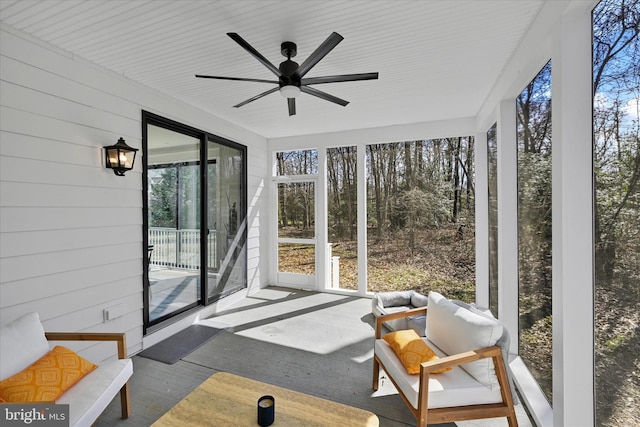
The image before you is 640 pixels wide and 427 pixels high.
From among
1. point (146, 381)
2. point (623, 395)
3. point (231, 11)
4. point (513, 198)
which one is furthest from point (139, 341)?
point (513, 198)

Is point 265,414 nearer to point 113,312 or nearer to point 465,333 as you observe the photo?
point 465,333

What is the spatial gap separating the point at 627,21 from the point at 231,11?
2.19 meters

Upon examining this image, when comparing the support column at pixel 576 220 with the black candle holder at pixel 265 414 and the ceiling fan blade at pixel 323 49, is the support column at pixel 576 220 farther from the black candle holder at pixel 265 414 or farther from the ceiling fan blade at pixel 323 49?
the black candle holder at pixel 265 414

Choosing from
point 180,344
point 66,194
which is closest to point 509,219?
point 180,344

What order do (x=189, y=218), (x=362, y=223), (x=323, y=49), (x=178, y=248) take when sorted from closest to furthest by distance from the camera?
(x=323, y=49) < (x=178, y=248) < (x=189, y=218) < (x=362, y=223)

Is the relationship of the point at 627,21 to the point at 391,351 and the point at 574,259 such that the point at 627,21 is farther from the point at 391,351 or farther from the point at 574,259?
the point at 391,351

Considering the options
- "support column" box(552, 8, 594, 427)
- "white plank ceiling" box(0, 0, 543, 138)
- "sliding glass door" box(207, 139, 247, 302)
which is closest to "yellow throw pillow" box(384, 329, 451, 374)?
"support column" box(552, 8, 594, 427)

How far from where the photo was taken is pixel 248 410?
1.67 m

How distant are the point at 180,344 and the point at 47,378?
5.37 feet

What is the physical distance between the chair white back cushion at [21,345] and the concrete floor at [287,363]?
2.20 feet

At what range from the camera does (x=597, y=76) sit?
63.1 inches

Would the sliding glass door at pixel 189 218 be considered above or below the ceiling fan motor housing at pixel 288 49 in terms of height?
below

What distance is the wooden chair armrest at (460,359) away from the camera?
1.74 meters

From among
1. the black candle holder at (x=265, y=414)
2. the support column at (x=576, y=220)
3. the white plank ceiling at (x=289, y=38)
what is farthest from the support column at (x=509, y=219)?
the black candle holder at (x=265, y=414)
